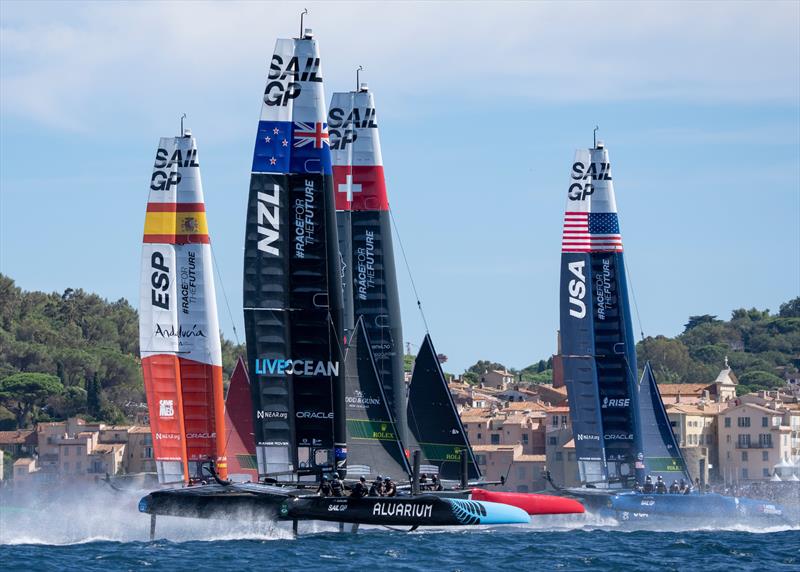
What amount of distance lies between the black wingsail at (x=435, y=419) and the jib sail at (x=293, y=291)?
7.52m

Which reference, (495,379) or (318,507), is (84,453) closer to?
(495,379)

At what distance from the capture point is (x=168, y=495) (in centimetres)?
4153

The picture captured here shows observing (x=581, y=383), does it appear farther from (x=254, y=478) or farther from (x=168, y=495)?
(x=168, y=495)

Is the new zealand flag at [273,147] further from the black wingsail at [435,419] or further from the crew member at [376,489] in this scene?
the black wingsail at [435,419]

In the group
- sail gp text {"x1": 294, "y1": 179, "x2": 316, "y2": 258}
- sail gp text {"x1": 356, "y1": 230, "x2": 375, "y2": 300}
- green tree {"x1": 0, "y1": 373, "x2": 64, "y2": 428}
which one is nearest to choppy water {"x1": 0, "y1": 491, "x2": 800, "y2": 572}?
sail gp text {"x1": 294, "y1": 179, "x2": 316, "y2": 258}

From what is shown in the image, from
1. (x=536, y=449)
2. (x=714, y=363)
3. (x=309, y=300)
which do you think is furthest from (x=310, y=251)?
(x=714, y=363)

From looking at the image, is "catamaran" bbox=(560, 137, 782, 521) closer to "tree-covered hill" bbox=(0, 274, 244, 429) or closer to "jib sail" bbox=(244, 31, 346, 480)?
"jib sail" bbox=(244, 31, 346, 480)

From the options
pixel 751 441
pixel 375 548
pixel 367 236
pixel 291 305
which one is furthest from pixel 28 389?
pixel 375 548

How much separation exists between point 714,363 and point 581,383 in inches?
5116

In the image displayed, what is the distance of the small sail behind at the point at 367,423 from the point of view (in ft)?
142

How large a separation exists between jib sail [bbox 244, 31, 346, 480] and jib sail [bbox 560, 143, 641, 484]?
17189mm

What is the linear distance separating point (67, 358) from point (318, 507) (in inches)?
3739

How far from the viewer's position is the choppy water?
36.9 m

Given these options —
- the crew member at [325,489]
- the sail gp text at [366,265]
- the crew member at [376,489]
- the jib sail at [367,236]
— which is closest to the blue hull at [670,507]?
the jib sail at [367,236]
